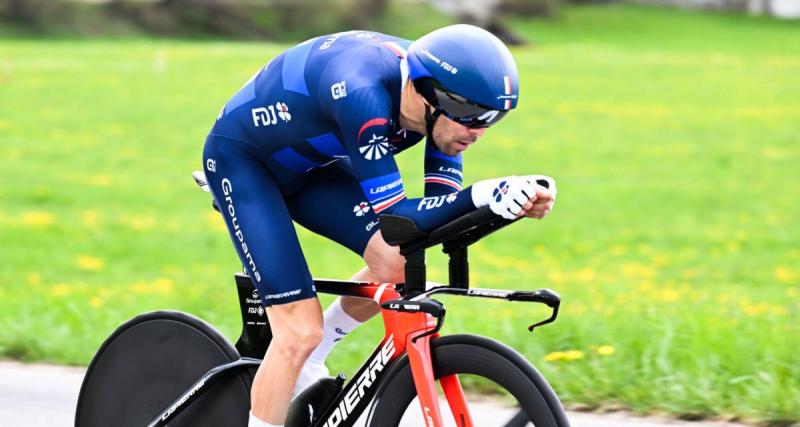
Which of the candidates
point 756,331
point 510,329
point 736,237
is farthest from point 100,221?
point 756,331

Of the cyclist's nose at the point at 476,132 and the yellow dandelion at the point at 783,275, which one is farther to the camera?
the yellow dandelion at the point at 783,275

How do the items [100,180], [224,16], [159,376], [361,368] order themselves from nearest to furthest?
[361,368] → [159,376] → [100,180] → [224,16]

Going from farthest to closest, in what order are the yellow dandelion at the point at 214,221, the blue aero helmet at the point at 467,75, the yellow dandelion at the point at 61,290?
the yellow dandelion at the point at 214,221
the yellow dandelion at the point at 61,290
the blue aero helmet at the point at 467,75

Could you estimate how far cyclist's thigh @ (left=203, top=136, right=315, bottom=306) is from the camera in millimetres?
3814

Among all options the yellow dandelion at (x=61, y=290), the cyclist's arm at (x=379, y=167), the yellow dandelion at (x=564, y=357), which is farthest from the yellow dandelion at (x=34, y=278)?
the cyclist's arm at (x=379, y=167)

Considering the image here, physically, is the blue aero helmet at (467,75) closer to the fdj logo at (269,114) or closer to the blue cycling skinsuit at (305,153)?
the blue cycling skinsuit at (305,153)

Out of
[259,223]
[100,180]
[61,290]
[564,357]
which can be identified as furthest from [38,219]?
[259,223]

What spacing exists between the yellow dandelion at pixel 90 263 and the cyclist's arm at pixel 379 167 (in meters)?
6.78

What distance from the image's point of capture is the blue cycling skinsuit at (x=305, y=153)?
11.7 feet

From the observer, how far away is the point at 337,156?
3900 mm

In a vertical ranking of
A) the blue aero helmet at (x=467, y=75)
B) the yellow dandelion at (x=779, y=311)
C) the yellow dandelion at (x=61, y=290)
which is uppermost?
the blue aero helmet at (x=467, y=75)

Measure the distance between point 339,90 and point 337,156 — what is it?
0.38 metres

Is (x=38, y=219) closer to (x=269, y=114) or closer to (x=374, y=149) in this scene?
(x=269, y=114)

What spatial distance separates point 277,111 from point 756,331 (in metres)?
3.04
